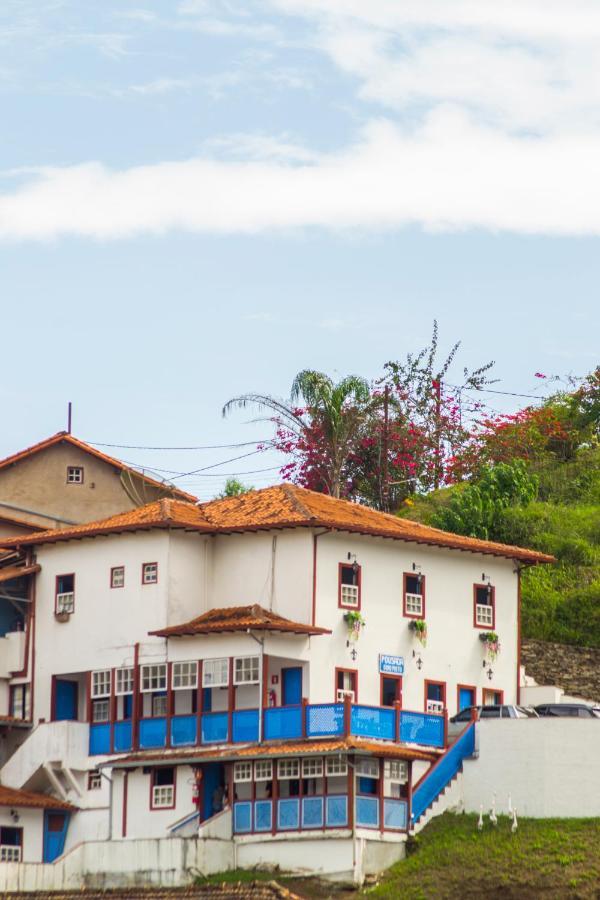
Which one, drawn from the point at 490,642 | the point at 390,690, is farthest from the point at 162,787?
the point at 490,642

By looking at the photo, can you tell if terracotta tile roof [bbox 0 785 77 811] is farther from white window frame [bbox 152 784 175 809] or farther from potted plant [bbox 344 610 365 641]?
potted plant [bbox 344 610 365 641]

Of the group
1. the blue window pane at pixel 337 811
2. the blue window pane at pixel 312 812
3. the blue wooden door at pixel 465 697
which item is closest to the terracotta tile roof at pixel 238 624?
the blue window pane at pixel 312 812

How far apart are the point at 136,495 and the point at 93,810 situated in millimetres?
20141

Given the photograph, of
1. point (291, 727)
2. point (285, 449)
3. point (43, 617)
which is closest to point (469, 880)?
point (291, 727)

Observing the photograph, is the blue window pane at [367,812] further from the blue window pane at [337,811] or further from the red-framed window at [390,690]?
the red-framed window at [390,690]

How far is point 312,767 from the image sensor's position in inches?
2347

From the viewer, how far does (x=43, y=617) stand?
66.8 metres

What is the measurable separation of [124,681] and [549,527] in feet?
84.0

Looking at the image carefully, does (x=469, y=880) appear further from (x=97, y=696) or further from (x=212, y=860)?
(x=97, y=696)

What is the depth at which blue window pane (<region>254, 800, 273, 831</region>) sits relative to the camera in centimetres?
5956

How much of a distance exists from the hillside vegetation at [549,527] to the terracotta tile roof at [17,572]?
60.4 feet

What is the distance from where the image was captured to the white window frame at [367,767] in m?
59.4

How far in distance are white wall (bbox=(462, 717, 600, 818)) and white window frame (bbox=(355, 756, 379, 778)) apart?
2.73m

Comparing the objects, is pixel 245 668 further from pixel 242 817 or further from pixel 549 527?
pixel 549 527
